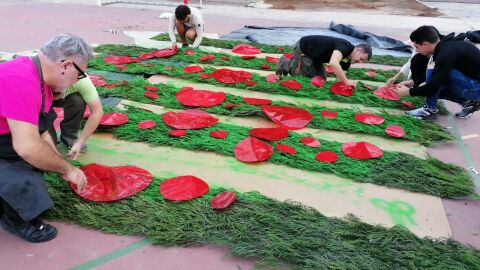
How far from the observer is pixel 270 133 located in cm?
267

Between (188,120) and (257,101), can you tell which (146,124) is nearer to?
(188,120)

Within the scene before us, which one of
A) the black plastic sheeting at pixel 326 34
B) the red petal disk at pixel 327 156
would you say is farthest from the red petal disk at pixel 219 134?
the black plastic sheeting at pixel 326 34

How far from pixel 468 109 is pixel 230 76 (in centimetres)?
205

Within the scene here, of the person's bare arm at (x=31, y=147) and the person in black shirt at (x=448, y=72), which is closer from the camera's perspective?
the person's bare arm at (x=31, y=147)

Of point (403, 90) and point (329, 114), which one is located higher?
point (403, 90)

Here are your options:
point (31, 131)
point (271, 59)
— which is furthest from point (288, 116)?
point (31, 131)

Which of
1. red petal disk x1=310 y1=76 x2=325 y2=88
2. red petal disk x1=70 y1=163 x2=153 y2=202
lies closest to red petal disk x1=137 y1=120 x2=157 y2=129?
red petal disk x1=70 y1=163 x2=153 y2=202

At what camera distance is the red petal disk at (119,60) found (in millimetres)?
4094

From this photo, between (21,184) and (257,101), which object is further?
(257,101)

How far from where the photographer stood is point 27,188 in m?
1.62

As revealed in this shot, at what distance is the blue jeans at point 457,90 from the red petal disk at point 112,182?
2315 mm

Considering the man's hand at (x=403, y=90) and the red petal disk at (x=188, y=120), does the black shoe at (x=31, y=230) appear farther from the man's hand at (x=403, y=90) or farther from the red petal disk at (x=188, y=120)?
the man's hand at (x=403, y=90)

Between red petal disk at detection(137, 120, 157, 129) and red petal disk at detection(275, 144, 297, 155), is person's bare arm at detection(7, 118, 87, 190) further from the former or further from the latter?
red petal disk at detection(275, 144, 297, 155)

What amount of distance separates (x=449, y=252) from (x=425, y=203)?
0.43 m
